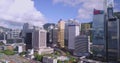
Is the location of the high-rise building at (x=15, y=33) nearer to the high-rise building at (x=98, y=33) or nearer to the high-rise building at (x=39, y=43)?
the high-rise building at (x=39, y=43)

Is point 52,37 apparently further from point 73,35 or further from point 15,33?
point 15,33

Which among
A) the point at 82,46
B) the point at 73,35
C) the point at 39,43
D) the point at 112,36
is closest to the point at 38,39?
the point at 39,43

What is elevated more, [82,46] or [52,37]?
[52,37]

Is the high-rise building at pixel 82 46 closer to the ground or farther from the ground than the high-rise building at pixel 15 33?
closer to the ground

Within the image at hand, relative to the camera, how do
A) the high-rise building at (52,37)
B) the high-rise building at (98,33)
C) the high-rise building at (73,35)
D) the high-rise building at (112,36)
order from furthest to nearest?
the high-rise building at (52,37)
the high-rise building at (73,35)
the high-rise building at (98,33)
the high-rise building at (112,36)

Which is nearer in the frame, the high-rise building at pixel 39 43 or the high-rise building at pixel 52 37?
the high-rise building at pixel 39 43

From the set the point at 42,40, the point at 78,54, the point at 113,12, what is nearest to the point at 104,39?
the point at 113,12

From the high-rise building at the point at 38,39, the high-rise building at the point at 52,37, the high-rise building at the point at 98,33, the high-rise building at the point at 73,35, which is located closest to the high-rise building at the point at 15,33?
the high-rise building at the point at 52,37

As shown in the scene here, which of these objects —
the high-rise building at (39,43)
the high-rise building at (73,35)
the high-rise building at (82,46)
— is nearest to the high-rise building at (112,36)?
the high-rise building at (82,46)

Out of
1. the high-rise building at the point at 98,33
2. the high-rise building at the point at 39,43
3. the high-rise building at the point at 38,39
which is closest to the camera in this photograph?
the high-rise building at the point at 98,33

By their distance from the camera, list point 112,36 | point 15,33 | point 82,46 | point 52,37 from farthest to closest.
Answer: point 15,33 → point 52,37 → point 82,46 → point 112,36

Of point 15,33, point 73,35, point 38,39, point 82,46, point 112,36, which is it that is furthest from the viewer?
point 15,33
